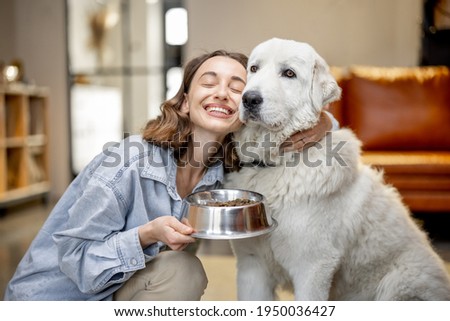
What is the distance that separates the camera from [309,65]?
1.08m

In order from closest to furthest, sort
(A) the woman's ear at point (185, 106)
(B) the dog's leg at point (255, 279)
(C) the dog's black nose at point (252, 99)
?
1. (C) the dog's black nose at point (252, 99)
2. (A) the woman's ear at point (185, 106)
3. (B) the dog's leg at point (255, 279)

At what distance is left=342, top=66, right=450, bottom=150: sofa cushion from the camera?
158 cm

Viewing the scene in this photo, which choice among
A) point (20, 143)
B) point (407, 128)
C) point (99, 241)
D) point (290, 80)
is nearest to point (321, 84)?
point (290, 80)

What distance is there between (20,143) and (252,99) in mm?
2730

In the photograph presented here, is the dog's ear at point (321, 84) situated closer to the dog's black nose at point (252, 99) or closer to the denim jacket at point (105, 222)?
the dog's black nose at point (252, 99)

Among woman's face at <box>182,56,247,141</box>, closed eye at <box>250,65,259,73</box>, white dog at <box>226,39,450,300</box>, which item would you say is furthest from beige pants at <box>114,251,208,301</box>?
closed eye at <box>250,65,259,73</box>

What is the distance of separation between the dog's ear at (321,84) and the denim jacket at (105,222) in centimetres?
30

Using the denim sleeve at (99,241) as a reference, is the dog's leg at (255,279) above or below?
below

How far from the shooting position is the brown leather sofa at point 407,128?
1630mm

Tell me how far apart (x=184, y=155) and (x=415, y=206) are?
121cm

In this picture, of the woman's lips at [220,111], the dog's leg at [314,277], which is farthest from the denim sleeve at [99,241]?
the dog's leg at [314,277]

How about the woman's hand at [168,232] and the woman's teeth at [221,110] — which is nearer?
the woman's hand at [168,232]

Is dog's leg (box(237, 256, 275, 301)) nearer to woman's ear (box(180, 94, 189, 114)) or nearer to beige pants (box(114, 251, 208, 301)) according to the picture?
beige pants (box(114, 251, 208, 301))
